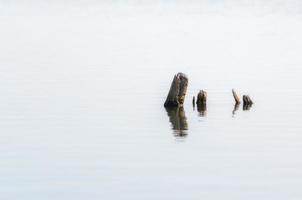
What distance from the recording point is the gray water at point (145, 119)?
25609 millimetres

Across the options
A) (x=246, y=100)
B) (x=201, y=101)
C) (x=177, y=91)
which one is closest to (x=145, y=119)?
(x=177, y=91)

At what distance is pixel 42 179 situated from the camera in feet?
84.7

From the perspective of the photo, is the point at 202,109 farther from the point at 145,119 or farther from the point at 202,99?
the point at 145,119

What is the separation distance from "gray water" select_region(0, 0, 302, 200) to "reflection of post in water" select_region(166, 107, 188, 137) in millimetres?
44

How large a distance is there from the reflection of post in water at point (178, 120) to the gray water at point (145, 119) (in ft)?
0.14

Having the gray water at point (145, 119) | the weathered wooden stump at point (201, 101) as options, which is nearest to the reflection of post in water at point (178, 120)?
the gray water at point (145, 119)

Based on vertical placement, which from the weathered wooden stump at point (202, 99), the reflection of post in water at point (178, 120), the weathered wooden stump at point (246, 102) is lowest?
the reflection of post in water at point (178, 120)

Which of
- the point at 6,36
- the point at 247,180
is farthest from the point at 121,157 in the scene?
the point at 6,36

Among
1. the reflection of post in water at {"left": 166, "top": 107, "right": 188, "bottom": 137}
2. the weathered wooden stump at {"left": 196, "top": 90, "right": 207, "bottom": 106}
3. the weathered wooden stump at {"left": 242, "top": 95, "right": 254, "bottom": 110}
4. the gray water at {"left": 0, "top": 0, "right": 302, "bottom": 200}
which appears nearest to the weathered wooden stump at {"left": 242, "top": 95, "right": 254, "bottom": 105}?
the weathered wooden stump at {"left": 242, "top": 95, "right": 254, "bottom": 110}

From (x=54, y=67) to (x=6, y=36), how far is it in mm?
26705

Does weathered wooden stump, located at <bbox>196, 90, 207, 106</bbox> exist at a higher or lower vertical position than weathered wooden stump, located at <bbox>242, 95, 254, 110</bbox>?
higher

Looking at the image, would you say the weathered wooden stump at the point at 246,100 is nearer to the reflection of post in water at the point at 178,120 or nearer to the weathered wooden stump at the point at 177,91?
the weathered wooden stump at the point at 177,91

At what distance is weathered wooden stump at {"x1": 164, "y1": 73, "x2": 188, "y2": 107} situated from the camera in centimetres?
3806

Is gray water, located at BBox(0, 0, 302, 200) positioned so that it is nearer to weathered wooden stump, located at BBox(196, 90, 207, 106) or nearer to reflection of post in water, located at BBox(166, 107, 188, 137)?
reflection of post in water, located at BBox(166, 107, 188, 137)
